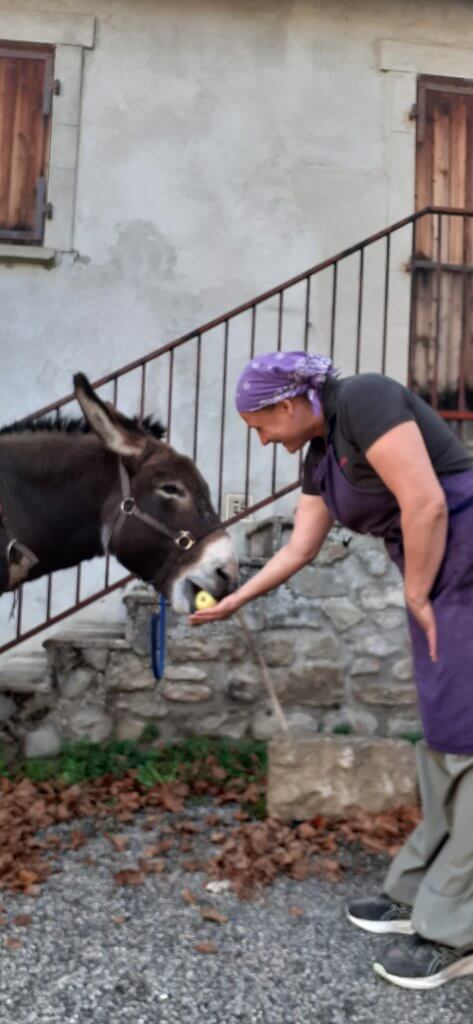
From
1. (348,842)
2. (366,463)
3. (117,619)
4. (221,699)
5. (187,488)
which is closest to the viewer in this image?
(366,463)

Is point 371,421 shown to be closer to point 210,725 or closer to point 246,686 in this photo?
point 246,686

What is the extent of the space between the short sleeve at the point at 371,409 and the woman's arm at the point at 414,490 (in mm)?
27

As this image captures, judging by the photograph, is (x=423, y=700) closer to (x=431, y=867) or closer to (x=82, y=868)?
(x=431, y=867)

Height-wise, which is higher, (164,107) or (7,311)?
(164,107)

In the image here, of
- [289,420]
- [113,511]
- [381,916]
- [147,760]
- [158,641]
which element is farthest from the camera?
[147,760]

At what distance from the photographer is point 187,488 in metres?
3.21

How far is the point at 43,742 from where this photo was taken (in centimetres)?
464

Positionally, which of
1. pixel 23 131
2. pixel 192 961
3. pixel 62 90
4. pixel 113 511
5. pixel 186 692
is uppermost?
pixel 62 90

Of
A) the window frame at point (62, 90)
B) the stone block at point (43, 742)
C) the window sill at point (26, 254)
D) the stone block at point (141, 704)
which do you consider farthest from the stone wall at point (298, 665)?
the window frame at point (62, 90)

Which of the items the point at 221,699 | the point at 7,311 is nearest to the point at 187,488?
the point at 221,699

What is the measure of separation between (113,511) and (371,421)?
4.03 feet

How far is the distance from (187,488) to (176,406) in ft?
9.81

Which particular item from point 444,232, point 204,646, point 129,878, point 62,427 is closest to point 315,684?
point 204,646

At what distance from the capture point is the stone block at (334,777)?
379cm
